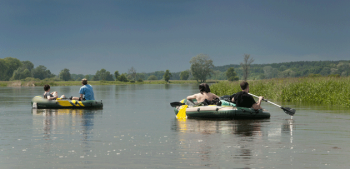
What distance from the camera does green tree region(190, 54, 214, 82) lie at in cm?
13188

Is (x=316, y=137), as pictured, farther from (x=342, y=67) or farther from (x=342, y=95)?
(x=342, y=67)

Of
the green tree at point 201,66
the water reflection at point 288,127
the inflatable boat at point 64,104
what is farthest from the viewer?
the green tree at point 201,66

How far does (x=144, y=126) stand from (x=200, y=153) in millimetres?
5048

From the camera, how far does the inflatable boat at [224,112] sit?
12750 millimetres

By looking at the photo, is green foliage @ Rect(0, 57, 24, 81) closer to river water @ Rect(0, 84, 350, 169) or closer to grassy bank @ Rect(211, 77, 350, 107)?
grassy bank @ Rect(211, 77, 350, 107)

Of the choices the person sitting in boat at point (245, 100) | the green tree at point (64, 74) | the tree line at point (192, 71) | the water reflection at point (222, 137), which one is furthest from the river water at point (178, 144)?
the green tree at point (64, 74)

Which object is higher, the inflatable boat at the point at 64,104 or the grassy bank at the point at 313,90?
the grassy bank at the point at 313,90

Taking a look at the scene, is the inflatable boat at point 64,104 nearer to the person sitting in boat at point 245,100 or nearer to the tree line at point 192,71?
the person sitting in boat at point 245,100

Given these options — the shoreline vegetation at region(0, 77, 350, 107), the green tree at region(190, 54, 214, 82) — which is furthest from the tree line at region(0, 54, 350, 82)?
the shoreline vegetation at region(0, 77, 350, 107)

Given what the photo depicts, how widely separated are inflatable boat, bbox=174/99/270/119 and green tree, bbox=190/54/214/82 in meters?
119

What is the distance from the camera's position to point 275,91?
25.6 meters

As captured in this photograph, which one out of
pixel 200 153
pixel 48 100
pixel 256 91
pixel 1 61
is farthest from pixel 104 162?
pixel 1 61

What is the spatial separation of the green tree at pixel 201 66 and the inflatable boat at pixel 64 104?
114 meters

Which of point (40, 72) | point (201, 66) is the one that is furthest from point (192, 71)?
point (40, 72)
